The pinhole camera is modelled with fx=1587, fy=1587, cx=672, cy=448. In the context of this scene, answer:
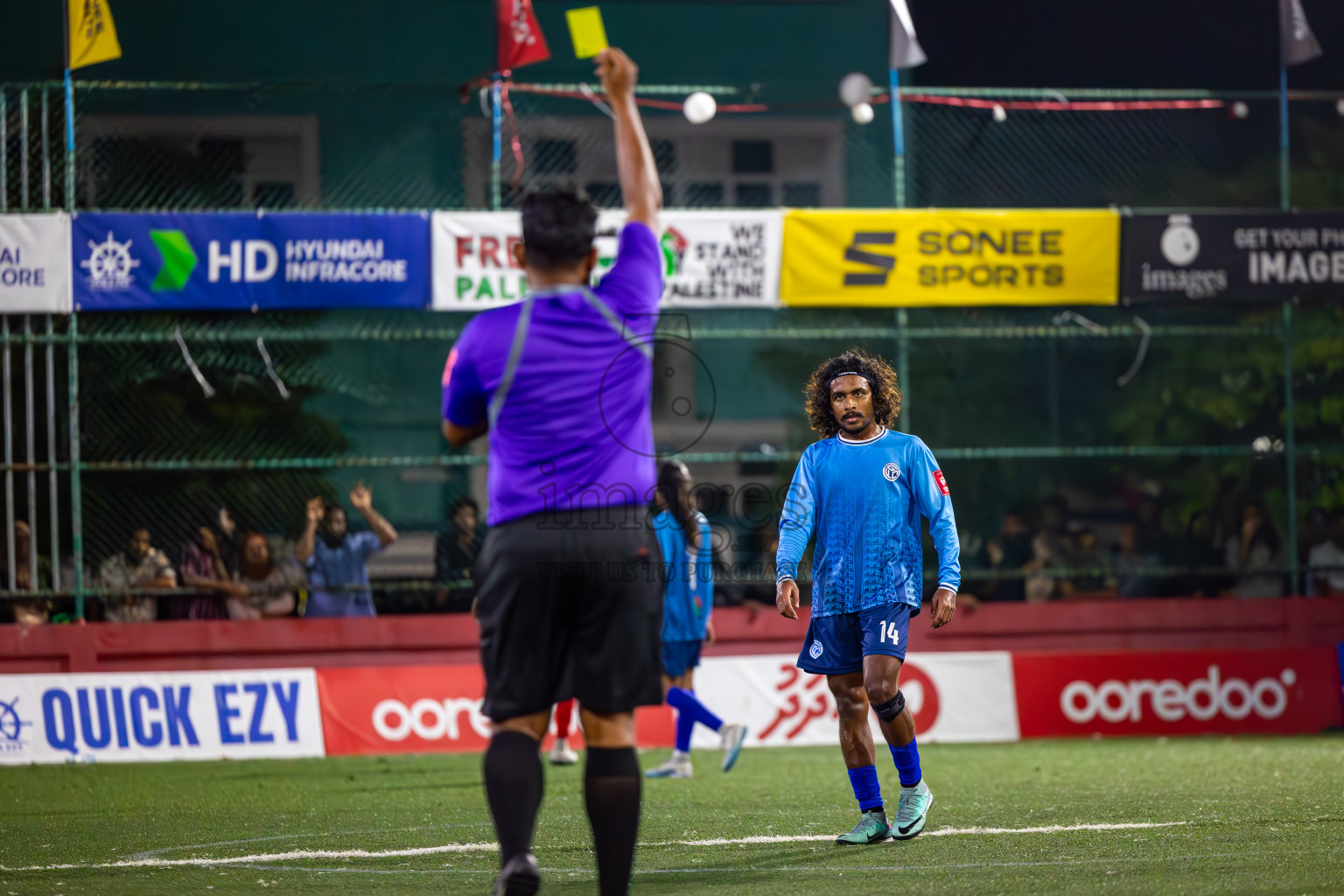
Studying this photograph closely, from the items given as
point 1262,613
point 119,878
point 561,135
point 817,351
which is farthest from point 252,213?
point 1262,613

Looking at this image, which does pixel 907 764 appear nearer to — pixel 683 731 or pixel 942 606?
pixel 942 606

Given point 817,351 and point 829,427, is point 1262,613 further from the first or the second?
point 829,427

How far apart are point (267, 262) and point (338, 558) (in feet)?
8.58

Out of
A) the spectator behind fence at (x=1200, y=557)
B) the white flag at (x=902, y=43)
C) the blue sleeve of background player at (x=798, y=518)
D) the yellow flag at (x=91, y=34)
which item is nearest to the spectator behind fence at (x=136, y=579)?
the yellow flag at (x=91, y=34)

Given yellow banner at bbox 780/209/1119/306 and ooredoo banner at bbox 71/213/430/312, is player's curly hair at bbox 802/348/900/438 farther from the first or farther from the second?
ooredoo banner at bbox 71/213/430/312

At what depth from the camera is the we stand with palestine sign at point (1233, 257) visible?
14.3 metres

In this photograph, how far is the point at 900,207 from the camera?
14352mm

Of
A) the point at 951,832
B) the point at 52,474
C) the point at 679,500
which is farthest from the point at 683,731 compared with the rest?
the point at 52,474

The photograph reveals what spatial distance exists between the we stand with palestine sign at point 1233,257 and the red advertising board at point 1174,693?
328 centimetres

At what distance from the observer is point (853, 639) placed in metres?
6.84

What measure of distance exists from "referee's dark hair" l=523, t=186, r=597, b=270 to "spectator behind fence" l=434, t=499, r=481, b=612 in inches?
387

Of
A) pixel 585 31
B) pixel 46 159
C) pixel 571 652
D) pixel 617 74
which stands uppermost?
pixel 585 31

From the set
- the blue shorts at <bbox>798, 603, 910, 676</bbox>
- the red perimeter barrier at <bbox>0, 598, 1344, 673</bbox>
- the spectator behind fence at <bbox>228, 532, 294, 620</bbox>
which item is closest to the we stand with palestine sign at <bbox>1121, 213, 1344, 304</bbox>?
the red perimeter barrier at <bbox>0, 598, 1344, 673</bbox>

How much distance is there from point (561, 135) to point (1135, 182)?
21.3 ft
